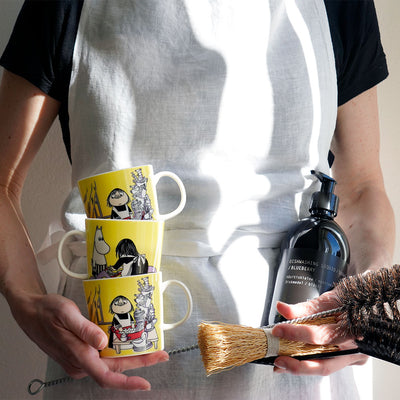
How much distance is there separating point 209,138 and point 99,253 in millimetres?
213

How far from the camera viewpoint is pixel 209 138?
2.25ft

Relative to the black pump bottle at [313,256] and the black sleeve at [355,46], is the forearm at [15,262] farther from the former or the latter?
the black sleeve at [355,46]

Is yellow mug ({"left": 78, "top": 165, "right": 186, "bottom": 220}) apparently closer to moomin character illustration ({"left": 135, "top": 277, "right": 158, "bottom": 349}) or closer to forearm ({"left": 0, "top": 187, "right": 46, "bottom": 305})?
moomin character illustration ({"left": 135, "top": 277, "right": 158, "bottom": 349})

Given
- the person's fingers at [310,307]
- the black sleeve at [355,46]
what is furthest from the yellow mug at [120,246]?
the black sleeve at [355,46]

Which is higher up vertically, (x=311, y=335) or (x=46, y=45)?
(x=46, y=45)

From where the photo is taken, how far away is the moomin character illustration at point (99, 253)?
0.57 meters

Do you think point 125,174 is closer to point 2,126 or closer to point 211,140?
point 211,140

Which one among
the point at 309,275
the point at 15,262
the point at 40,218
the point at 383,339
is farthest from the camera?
the point at 40,218

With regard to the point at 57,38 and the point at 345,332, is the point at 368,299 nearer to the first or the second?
the point at 345,332

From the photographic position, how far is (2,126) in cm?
75

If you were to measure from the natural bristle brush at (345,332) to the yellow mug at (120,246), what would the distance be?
100mm

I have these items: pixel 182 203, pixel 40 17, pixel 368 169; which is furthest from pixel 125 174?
pixel 368 169

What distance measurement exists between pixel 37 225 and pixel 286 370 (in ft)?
2.09

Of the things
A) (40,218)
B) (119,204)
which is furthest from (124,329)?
(40,218)
